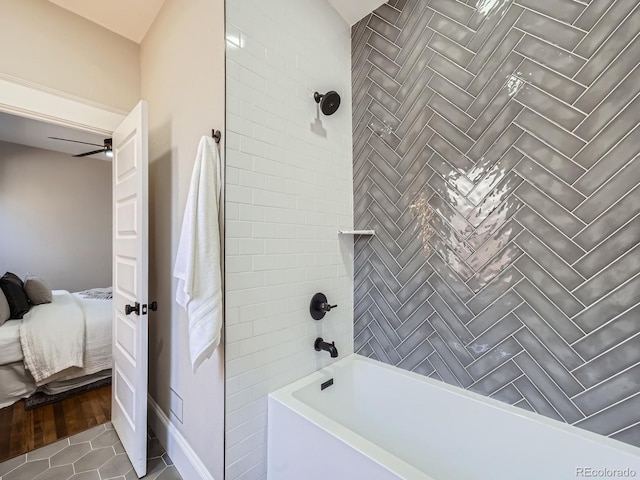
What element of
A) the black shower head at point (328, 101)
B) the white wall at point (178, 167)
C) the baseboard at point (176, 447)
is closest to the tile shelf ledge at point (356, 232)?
the black shower head at point (328, 101)

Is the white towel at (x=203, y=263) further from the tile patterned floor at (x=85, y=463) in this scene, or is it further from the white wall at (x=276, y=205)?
the tile patterned floor at (x=85, y=463)

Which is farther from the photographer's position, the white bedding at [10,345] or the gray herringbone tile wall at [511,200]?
the white bedding at [10,345]

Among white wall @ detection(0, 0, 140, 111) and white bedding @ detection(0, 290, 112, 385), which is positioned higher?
white wall @ detection(0, 0, 140, 111)

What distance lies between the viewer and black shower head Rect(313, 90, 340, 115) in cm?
158

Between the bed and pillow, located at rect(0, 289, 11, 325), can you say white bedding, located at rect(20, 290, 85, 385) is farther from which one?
pillow, located at rect(0, 289, 11, 325)

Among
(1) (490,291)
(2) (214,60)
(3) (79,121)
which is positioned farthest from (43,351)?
(1) (490,291)

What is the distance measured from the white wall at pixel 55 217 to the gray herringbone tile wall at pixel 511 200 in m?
5.29

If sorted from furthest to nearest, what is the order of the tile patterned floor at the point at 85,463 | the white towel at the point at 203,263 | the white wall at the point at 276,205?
1. the tile patterned floor at the point at 85,463
2. the white wall at the point at 276,205
3. the white towel at the point at 203,263

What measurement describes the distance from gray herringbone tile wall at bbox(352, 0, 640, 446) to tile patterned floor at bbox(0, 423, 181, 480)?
1.45 m

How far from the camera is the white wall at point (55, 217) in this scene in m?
4.20

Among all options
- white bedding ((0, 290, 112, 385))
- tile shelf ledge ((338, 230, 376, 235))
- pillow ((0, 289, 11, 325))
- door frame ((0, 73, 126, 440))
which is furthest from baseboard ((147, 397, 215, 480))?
door frame ((0, 73, 126, 440))

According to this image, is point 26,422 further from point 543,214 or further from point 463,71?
point 463,71

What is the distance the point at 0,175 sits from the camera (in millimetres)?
4109

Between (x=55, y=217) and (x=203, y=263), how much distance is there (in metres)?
5.13
